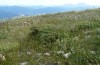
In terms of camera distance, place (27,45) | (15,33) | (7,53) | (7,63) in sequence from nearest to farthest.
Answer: (7,63) < (7,53) < (27,45) < (15,33)

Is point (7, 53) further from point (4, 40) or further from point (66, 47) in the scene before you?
point (66, 47)

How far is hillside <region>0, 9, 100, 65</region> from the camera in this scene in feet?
39.1

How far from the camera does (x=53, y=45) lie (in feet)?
44.5

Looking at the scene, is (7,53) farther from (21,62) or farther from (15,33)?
(15,33)

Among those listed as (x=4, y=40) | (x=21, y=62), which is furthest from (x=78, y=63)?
(x=4, y=40)

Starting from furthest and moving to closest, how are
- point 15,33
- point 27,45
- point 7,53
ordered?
1. point 15,33
2. point 27,45
3. point 7,53

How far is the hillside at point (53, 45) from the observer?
11.9 m

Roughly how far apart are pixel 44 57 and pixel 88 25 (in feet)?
16.5

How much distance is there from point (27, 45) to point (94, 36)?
3.48 m

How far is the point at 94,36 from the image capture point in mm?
14109

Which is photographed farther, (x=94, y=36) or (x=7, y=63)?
(x=94, y=36)

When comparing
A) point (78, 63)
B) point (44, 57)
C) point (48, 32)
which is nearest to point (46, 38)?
point (48, 32)

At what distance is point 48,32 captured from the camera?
14.5 meters

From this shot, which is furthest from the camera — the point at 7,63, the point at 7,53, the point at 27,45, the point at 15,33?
the point at 15,33
